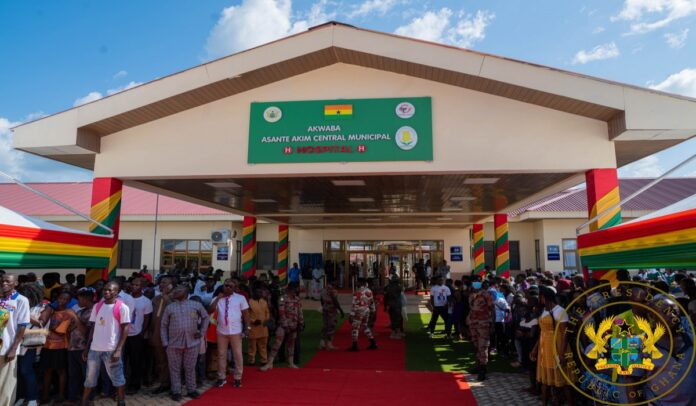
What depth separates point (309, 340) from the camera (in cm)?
1046

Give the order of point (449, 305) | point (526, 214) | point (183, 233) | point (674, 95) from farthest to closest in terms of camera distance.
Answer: point (183, 233) → point (526, 214) → point (449, 305) → point (674, 95)

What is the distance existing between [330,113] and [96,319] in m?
5.50

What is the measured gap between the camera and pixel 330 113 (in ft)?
29.5

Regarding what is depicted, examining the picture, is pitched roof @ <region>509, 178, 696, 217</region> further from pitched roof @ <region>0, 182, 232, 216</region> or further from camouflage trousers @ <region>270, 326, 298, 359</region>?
pitched roof @ <region>0, 182, 232, 216</region>

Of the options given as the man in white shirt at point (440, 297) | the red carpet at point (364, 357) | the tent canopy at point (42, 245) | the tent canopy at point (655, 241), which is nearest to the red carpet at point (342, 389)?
the red carpet at point (364, 357)

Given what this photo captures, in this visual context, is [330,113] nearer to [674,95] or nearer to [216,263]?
[674,95]

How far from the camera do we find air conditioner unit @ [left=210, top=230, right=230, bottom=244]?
889 inches

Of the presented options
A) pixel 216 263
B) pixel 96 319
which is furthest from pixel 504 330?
pixel 216 263

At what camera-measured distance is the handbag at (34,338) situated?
527 cm

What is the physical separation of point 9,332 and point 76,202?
22.2 m

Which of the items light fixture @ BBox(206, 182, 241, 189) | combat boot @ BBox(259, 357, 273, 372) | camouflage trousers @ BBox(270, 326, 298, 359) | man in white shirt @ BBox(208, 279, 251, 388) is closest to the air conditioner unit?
light fixture @ BBox(206, 182, 241, 189)

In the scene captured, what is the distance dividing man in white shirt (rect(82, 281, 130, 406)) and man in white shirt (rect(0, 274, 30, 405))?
2.37ft

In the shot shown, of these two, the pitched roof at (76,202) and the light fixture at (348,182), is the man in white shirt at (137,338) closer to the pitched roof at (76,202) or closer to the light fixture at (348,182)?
the light fixture at (348,182)

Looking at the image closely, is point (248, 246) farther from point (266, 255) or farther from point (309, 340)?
point (309, 340)
